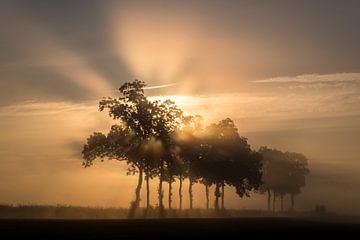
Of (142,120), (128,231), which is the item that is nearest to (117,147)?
(142,120)

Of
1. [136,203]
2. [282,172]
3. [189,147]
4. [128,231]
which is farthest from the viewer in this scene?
[282,172]

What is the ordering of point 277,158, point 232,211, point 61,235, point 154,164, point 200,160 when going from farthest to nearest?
point 277,158
point 232,211
point 200,160
point 154,164
point 61,235

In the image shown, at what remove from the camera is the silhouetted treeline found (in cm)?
8262

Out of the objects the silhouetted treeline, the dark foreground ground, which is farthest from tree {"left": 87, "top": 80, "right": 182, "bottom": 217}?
the dark foreground ground

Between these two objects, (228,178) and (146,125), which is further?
(228,178)

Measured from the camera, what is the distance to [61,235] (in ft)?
72.2

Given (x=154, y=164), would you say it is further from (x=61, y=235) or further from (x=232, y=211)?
(x=61, y=235)

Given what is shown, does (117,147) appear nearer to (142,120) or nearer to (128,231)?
(142,120)

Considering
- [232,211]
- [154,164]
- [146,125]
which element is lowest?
[232,211]

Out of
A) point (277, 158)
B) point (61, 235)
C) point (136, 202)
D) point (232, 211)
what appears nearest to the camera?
point (61, 235)

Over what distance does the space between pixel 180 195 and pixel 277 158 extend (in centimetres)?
4576

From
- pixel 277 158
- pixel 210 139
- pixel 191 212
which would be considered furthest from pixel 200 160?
pixel 277 158

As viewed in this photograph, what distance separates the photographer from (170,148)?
8556 centimetres

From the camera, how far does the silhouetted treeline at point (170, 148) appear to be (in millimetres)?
82625
